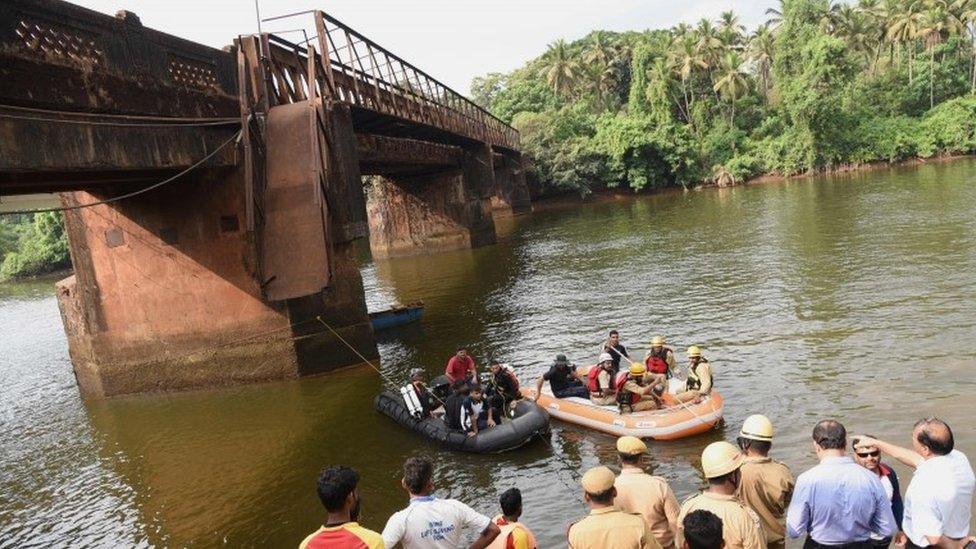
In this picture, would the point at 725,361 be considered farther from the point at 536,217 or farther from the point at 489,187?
the point at 536,217

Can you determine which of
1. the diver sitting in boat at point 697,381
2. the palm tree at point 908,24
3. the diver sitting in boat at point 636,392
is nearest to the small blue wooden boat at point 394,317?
the diver sitting in boat at point 636,392

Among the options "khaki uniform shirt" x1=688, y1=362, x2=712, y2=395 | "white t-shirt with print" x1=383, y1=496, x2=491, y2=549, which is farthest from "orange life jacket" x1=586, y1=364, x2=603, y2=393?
"white t-shirt with print" x1=383, y1=496, x2=491, y2=549

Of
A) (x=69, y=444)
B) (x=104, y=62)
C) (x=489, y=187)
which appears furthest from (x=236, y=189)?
(x=489, y=187)

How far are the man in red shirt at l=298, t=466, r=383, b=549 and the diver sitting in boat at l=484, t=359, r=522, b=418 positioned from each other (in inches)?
298

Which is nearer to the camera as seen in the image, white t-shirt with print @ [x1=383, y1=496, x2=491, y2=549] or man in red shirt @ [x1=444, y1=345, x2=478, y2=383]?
white t-shirt with print @ [x1=383, y1=496, x2=491, y2=549]

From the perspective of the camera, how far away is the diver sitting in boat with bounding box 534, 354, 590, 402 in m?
12.1

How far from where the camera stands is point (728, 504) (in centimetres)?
418

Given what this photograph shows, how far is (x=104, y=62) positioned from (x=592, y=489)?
11.8 metres

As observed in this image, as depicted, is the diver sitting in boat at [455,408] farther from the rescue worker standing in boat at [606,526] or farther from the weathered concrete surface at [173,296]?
the rescue worker standing in boat at [606,526]

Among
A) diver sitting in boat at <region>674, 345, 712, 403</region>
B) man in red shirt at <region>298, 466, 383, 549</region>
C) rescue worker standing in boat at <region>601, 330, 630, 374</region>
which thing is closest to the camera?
man in red shirt at <region>298, 466, 383, 549</region>

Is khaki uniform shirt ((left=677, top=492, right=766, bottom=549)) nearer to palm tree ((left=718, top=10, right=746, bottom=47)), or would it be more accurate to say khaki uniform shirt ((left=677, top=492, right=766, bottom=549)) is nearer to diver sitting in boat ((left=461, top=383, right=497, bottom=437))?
diver sitting in boat ((left=461, top=383, right=497, bottom=437))

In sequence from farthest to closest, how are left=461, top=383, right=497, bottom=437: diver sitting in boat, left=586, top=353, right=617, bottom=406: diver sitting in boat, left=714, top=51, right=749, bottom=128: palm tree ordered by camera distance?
left=714, top=51, right=749, bottom=128: palm tree
left=586, top=353, right=617, bottom=406: diver sitting in boat
left=461, top=383, right=497, bottom=437: diver sitting in boat

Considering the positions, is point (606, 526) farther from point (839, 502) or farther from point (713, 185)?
point (713, 185)

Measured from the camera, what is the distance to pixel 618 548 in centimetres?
410
